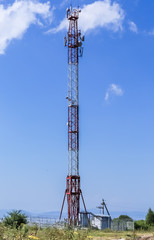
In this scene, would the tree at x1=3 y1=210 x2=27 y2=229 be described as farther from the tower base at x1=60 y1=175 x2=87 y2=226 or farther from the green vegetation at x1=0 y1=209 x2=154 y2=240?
the tower base at x1=60 y1=175 x2=87 y2=226

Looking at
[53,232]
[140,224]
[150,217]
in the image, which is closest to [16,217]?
[53,232]

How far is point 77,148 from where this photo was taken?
1682 inches

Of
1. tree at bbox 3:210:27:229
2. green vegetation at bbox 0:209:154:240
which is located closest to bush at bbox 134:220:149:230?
green vegetation at bbox 0:209:154:240

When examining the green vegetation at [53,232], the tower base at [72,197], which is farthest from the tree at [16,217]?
the tower base at [72,197]

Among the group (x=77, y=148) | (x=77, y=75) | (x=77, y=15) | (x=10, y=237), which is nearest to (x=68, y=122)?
(x=77, y=148)

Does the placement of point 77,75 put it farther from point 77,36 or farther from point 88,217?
point 88,217

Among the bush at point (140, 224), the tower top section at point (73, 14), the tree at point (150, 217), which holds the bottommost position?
the bush at point (140, 224)

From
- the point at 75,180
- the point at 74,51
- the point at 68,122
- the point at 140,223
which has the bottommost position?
the point at 140,223

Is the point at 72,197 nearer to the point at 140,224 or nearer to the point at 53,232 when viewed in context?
the point at 140,224

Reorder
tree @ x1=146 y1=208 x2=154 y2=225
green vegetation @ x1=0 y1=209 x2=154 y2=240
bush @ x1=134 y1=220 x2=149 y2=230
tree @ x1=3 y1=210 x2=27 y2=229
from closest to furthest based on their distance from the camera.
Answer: green vegetation @ x1=0 y1=209 x2=154 y2=240
tree @ x1=3 y1=210 x2=27 y2=229
bush @ x1=134 y1=220 x2=149 y2=230
tree @ x1=146 y1=208 x2=154 y2=225

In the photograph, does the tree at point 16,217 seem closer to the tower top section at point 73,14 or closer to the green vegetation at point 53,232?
the green vegetation at point 53,232

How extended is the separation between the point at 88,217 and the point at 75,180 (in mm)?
4719

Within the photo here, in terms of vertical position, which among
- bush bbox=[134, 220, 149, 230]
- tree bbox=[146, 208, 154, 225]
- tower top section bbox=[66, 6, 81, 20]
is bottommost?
bush bbox=[134, 220, 149, 230]

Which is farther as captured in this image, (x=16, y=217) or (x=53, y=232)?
(x=16, y=217)
